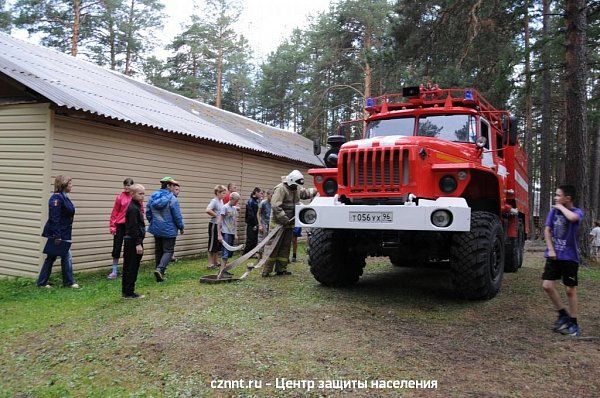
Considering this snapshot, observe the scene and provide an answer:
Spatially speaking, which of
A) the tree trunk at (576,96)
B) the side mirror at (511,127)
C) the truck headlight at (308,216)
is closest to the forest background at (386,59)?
the tree trunk at (576,96)

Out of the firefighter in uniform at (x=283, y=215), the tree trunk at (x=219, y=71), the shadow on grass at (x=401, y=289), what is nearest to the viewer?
the shadow on grass at (x=401, y=289)

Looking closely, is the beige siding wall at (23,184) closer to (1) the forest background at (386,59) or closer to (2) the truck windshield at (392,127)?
(2) the truck windshield at (392,127)

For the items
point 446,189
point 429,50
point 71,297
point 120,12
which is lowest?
point 71,297

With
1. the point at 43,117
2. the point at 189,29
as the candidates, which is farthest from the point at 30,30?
the point at 43,117

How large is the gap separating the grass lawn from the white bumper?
3.58 ft

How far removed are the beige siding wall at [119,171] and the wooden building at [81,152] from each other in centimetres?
2

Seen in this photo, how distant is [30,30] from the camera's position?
2278cm

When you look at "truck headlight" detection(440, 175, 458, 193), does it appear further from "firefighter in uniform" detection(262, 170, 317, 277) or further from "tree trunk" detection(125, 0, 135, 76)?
"tree trunk" detection(125, 0, 135, 76)

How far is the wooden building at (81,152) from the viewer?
8.15 m

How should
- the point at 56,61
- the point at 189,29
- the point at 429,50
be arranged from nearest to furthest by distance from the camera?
the point at 56,61 < the point at 429,50 < the point at 189,29

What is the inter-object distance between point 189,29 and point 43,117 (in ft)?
79.6

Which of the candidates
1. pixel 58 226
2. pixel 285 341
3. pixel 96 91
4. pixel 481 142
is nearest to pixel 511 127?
pixel 481 142

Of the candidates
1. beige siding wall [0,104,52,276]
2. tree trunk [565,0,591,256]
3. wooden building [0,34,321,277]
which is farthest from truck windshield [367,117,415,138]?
beige siding wall [0,104,52,276]

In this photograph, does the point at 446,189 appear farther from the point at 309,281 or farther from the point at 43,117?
the point at 43,117
